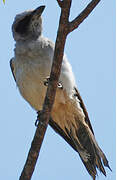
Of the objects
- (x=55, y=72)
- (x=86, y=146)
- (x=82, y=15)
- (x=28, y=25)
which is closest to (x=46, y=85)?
(x=86, y=146)

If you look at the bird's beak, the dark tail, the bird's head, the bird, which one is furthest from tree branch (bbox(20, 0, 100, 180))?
the bird's beak

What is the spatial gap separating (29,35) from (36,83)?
43.8 inches

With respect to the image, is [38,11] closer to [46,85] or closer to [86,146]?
[46,85]

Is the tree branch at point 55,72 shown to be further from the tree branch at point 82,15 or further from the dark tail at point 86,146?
the dark tail at point 86,146

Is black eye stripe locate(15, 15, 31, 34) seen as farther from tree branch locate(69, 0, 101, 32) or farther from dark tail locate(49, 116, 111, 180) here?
tree branch locate(69, 0, 101, 32)

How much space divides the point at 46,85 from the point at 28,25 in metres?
1.58

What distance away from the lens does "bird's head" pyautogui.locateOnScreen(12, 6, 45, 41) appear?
754 cm

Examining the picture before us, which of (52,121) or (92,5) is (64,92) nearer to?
(52,121)

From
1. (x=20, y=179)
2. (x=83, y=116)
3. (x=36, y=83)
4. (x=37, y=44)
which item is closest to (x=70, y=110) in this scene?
(x=83, y=116)

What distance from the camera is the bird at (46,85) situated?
265 inches

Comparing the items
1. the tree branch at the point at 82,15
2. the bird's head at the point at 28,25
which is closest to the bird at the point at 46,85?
the bird's head at the point at 28,25

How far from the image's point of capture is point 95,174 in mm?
6844

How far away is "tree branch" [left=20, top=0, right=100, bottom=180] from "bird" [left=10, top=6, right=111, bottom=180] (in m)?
1.31

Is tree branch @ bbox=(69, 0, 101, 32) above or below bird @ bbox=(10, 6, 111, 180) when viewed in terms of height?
below
